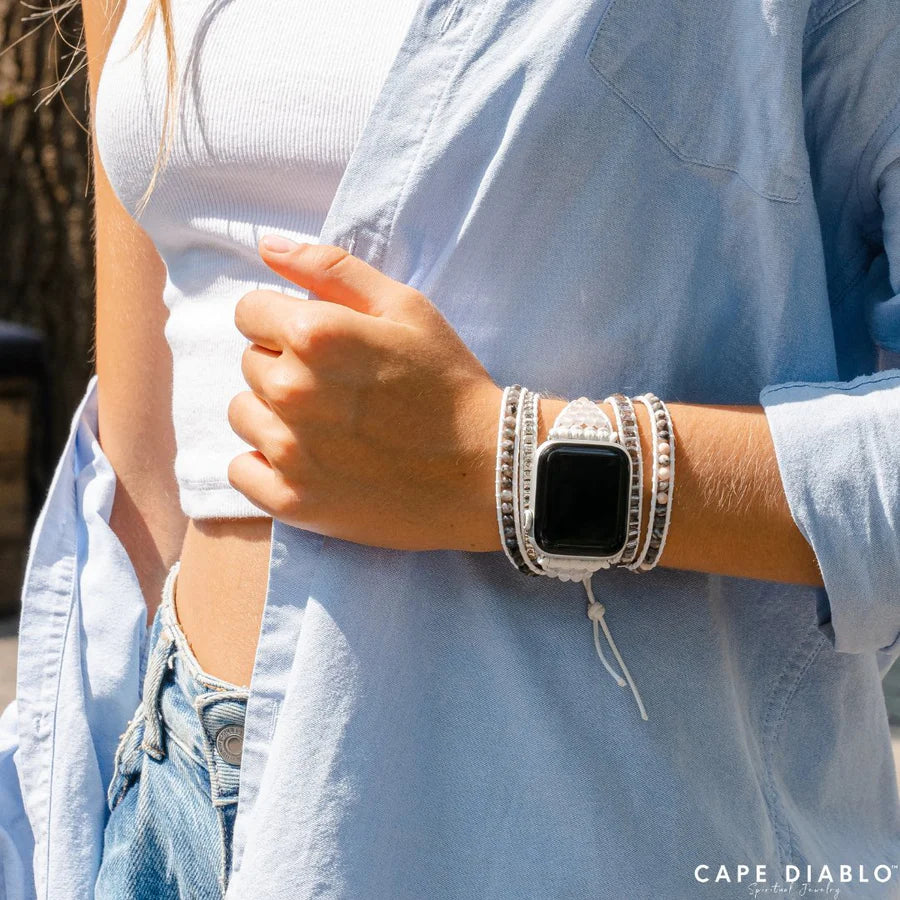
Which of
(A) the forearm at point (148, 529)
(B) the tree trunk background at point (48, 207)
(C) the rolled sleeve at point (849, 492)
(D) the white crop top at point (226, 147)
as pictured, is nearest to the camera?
(C) the rolled sleeve at point (849, 492)

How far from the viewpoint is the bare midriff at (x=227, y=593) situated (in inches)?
42.2

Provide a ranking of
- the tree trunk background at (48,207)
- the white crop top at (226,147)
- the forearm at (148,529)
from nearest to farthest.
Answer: the white crop top at (226,147) → the forearm at (148,529) → the tree trunk background at (48,207)

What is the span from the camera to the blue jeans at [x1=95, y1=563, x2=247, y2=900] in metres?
1.05

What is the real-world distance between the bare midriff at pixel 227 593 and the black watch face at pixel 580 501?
1.02 feet

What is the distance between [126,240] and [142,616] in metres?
0.47

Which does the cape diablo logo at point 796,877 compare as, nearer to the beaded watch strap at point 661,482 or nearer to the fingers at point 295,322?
the beaded watch strap at point 661,482

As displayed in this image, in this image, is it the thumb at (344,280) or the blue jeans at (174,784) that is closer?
the thumb at (344,280)

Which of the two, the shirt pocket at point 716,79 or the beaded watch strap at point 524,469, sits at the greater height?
the shirt pocket at point 716,79

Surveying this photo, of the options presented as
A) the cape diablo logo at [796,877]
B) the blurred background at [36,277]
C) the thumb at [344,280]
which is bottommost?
the cape diablo logo at [796,877]

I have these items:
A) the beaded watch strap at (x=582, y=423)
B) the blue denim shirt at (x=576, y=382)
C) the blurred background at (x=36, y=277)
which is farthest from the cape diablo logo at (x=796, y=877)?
the blurred background at (x=36, y=277)

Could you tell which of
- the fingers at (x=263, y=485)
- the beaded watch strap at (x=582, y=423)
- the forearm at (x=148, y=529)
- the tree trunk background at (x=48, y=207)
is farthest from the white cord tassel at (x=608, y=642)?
the tree trunk background at (x=48, y=207)

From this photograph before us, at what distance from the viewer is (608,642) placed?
3.03 ft

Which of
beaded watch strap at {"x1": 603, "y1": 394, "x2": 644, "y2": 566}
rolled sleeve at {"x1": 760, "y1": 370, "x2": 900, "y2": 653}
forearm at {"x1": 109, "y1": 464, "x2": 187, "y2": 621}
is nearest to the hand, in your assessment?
beaded watch strap at {"x1": 603, "y1": 394, "x2": 644, "y2": 566}

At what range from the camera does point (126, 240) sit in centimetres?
Result: 139
